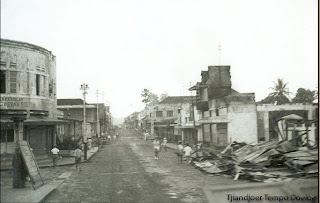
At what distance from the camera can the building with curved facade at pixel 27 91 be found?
1625 cm

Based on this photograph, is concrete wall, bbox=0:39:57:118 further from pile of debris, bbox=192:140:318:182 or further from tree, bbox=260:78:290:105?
tree, bbox=260:78:290:105

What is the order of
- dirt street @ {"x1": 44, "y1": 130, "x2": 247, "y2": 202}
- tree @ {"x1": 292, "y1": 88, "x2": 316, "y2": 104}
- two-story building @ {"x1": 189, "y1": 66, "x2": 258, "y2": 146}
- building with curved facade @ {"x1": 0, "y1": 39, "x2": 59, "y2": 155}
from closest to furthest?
Result: dirt street @ {"x1": 44, "y1": 130, "x2": 247, "y2": 202}
building with curved facade @ {"x1": 0, "y1": 39, "x2": 59, "y2": 155}
two-story building @ {"x1": 189, "y1": 66, "x2": 258, "y2": 146}
tree @ {"x1": 292, "y1": 88, "x2": 316, "y2": 104}

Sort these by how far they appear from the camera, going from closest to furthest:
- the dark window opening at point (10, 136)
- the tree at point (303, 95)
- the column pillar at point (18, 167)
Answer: the column pillar at point (18, 167) < the dark window opening at point (10, 136) < the tree at point (303, 95)

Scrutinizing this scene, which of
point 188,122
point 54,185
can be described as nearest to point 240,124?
point 188,122

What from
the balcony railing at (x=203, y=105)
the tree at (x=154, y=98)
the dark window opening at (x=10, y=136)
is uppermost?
the tree at (x=154, y=98)

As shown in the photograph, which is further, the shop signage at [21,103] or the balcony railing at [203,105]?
the balcony railing at [203,105]

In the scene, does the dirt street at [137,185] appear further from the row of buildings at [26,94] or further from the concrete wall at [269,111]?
the concrete wall at [269,111]

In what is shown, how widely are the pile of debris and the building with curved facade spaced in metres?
10.6

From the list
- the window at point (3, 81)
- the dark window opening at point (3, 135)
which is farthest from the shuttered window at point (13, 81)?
the dark window opening at point (3, 135)

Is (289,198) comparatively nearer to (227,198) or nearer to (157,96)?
(227,198)

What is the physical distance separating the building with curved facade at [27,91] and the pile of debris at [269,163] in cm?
1060

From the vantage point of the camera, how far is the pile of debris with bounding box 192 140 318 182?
15188 millimetres

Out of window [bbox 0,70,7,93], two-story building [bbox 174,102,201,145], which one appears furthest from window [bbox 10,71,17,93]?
two-story building [bbox 174,102,201,145]

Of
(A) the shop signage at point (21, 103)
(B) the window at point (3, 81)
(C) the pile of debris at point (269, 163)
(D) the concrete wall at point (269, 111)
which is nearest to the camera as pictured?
(C) the pile of debris at point (269, 163)
